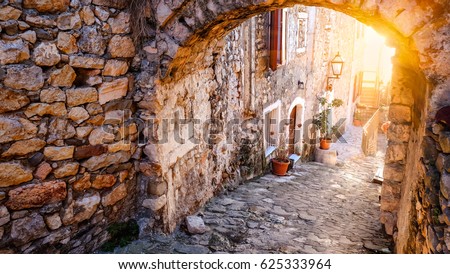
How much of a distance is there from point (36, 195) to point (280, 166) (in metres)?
5.41

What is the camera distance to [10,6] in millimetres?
2406

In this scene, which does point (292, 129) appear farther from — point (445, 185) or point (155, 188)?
point (445, 185)

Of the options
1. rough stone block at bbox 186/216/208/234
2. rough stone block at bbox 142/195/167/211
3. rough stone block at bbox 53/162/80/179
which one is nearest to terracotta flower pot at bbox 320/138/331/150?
rough stone block at bbox 186/216/208/234

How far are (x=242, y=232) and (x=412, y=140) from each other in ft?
6.72

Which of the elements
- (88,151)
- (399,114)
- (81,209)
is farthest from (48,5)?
(399,114)

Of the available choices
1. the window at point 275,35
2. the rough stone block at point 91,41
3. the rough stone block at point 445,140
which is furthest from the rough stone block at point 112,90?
the window at point 275,35

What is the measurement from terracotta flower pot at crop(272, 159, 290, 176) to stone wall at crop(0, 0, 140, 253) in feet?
14.9

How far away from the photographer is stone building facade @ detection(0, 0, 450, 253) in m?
2.52

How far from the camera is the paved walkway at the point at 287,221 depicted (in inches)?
151

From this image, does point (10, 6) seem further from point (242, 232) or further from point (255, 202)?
point (255, 202)

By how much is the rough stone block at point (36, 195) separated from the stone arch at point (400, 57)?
1287 millimetres

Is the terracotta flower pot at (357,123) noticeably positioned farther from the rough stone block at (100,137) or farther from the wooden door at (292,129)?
the rough stone block at (100,137)

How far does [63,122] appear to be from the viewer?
2.80 m
